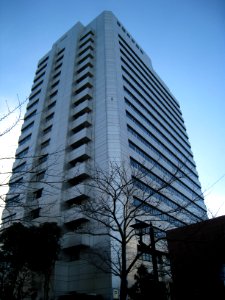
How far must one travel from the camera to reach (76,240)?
962 inches

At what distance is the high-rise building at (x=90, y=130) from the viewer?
2617cm

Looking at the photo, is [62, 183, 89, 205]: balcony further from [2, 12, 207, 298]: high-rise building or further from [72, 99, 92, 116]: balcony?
[72, 99, 92, 116]: balcony

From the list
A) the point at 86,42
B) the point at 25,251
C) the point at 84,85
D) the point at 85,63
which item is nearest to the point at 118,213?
the point at 25,251

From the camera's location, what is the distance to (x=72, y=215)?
26531 millimetres

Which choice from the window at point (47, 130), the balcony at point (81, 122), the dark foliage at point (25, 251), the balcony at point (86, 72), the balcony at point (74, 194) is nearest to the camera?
the dark foliage at point (25, 251)

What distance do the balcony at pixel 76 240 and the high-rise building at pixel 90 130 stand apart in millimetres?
101

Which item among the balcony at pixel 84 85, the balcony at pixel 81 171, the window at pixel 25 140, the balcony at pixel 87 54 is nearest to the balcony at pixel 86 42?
the balcony at pixel 87 54

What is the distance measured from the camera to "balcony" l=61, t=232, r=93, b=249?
2422cm

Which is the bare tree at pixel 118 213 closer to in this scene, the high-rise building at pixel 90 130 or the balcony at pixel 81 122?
the high-rise building at pixel 90 130

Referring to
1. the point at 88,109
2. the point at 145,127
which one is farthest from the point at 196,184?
the point at 88,109

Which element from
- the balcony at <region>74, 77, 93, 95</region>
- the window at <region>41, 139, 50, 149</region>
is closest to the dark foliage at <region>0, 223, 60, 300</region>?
the window at <region>41, 139, 50, 149</region>

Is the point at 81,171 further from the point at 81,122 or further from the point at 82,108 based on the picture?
the point at 82,108

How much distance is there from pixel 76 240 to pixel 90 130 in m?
14.8

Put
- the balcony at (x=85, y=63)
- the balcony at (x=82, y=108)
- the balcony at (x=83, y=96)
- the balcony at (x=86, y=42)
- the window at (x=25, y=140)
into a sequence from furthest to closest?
the balcony at (x=86, y=42) < the window at (x=25, y=140) < the balcony at (x=85, y=63) < the balcony at (x=83, y=96) < the balcony at (x=82, y=108)
